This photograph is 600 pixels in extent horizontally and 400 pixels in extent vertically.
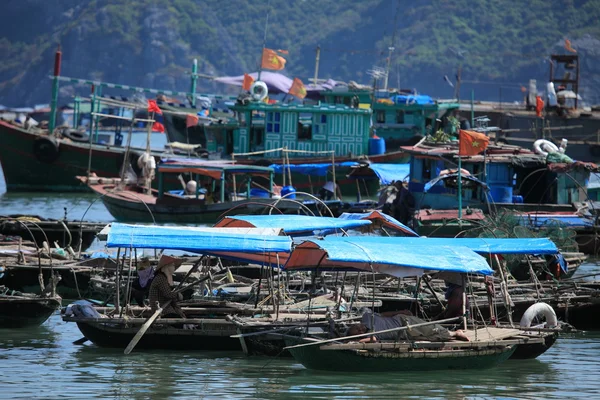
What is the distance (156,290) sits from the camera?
1428 cm

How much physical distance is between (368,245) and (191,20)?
11272cm

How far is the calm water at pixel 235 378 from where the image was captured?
12.4 meters

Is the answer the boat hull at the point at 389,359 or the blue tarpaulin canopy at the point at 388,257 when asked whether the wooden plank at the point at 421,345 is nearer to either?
the boat hull at the point at 389,359

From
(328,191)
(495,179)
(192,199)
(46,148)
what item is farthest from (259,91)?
(495,179)

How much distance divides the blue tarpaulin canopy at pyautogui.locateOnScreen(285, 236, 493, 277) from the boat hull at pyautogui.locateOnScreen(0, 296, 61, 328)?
3.73m

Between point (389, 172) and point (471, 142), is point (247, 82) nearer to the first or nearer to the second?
point (389, 172)

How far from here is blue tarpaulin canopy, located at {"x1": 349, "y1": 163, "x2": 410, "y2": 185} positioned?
30.7 meters

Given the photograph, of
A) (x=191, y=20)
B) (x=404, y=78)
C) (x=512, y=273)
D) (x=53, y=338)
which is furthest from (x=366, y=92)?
(x=191, y=20)

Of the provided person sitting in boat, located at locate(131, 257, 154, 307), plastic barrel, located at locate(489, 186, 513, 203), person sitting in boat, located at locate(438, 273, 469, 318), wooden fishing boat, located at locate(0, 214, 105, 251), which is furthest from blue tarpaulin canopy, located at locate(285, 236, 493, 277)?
plastic barrel, located at locate(489, 186, 513, 203)

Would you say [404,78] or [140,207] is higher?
[404,78]

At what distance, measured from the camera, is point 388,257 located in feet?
42.6

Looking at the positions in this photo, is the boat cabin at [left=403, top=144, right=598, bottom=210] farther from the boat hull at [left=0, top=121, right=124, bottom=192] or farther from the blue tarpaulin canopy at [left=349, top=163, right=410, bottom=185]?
the boat hull at [left=0, top=121, right=124, bottom=192]

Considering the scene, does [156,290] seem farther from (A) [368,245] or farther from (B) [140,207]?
(B) [140,207]

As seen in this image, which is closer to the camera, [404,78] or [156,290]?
[156,290]
